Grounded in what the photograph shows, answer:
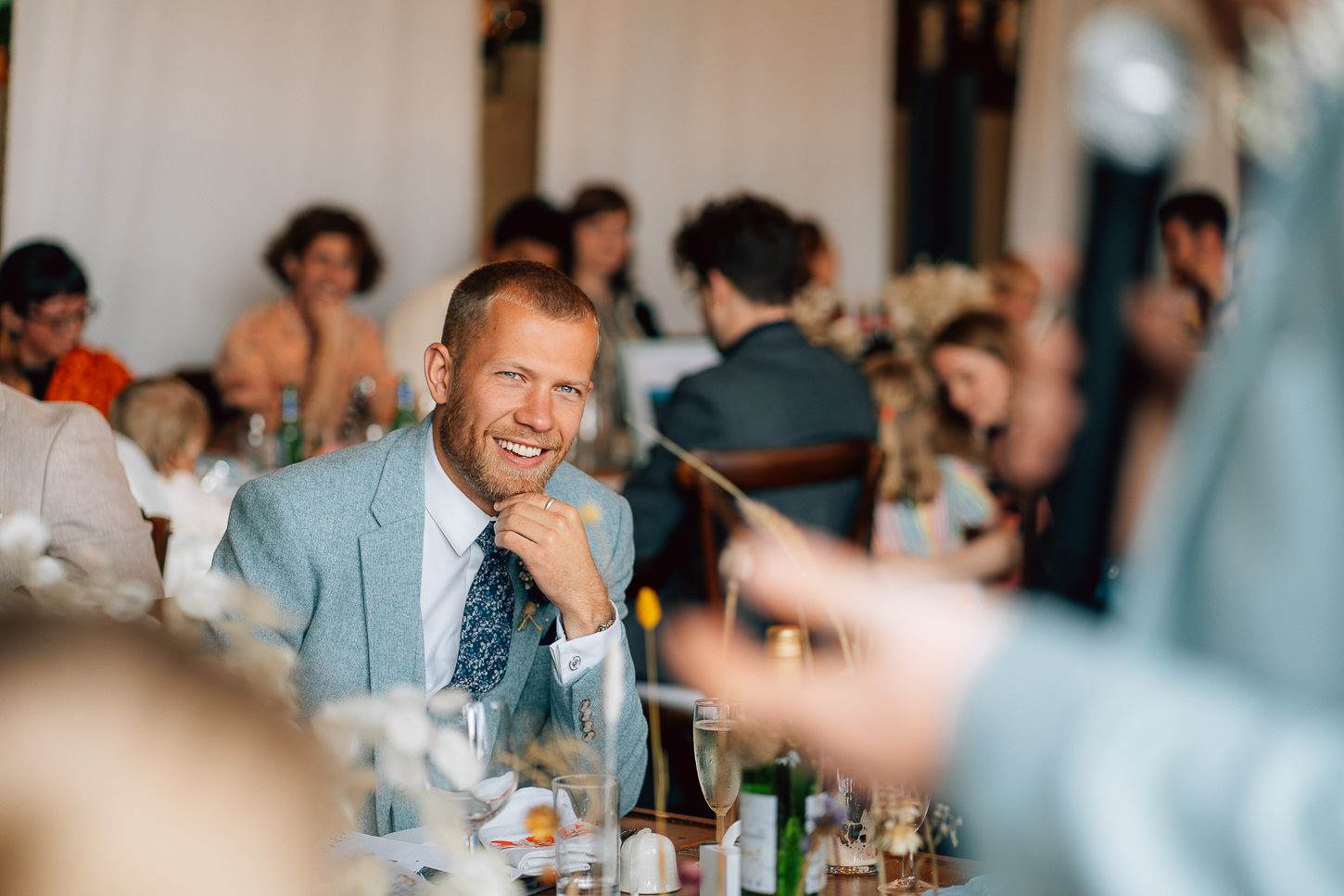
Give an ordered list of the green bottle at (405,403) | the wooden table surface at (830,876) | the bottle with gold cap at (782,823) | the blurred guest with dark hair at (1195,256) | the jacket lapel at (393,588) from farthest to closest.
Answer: the green bottle at (405,403) → the jacket lapel at (393,588) → the wooden table surface at (830,876) → the bottle with gold cap at (782,823) → the blurred guest with dark hair at (1195,256)

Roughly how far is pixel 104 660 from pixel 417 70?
4945 millimetres

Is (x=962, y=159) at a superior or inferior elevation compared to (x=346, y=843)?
superior

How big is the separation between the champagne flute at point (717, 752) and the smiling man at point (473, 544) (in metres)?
0.25

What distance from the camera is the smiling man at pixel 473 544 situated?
1643 mm

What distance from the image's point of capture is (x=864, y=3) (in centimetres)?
644

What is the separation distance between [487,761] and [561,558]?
51cm

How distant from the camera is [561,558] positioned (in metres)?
1.66

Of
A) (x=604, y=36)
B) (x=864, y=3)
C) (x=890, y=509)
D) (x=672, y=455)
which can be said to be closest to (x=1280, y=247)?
(x=672, y=455)

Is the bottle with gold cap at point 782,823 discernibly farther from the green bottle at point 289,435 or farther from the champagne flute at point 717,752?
the green bottle at point 289,435

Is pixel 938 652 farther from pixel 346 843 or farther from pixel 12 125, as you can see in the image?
pixel 12 125

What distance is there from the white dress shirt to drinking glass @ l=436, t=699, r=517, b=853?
1.70 feet

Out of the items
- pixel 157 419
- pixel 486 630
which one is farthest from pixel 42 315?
pixel 486 630

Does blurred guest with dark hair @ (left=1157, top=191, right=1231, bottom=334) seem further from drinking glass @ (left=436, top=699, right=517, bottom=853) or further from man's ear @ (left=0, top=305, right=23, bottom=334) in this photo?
man's ear @ (left=0, top=305, right=23, bottom=334)

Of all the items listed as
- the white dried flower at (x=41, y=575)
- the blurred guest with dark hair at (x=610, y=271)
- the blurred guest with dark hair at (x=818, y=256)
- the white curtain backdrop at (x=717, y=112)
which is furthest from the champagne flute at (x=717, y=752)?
the white curtain backdrop at (x=717, y=112)
